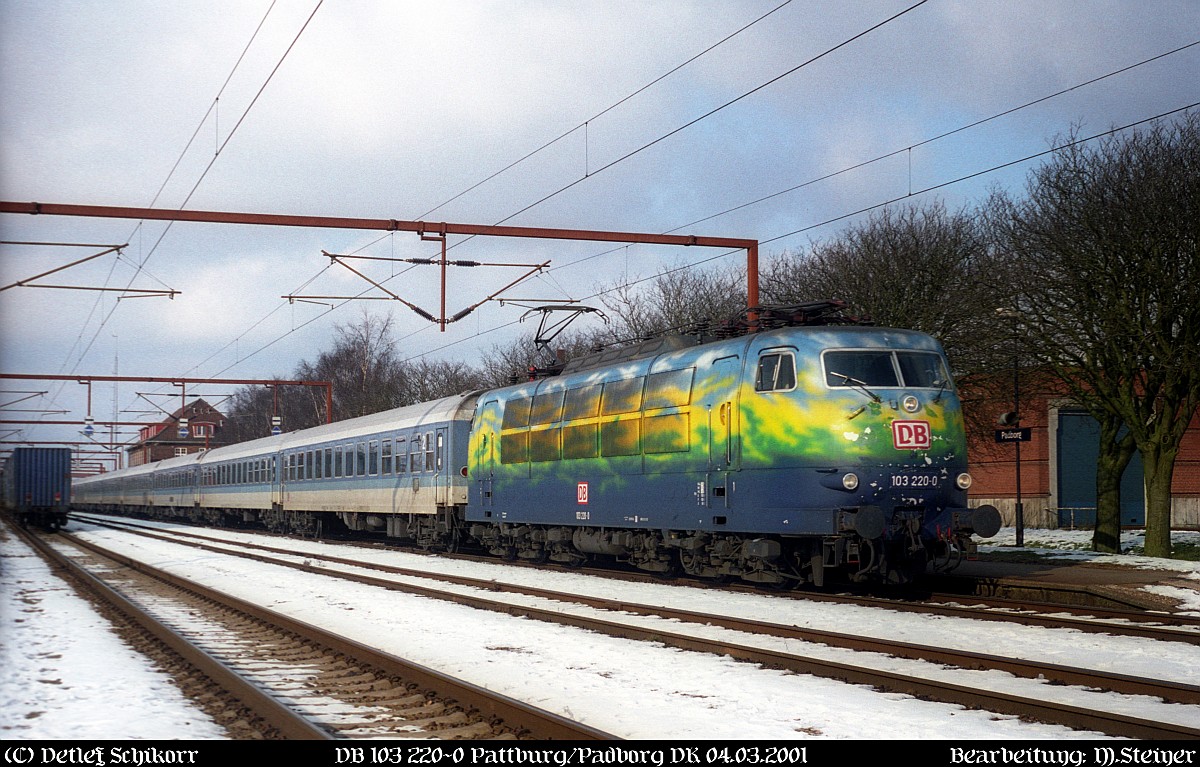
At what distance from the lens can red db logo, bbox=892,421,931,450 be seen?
15.2 meters

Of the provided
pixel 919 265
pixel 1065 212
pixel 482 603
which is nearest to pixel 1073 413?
pixel 919 265

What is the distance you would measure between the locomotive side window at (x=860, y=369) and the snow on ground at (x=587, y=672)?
2845 mm

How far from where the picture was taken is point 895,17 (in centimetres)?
1542

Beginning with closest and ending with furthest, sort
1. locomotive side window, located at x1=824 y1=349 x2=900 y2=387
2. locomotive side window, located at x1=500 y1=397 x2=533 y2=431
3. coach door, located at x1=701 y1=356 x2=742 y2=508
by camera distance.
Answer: locomotive side window, located at x1=824 y1=349 x2=900 y2=387 → coach door, located at x1=701 y1=356 x2=742 y2=508 → locomotive side window, located at x1=500 y1=397 x2=533 y2=431

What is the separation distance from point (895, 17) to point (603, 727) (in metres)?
10.8

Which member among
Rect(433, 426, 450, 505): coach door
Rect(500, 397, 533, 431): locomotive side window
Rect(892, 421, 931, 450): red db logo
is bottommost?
Rect(433, 426, 450, 505): coach door

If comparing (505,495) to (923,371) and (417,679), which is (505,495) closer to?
(923,371)

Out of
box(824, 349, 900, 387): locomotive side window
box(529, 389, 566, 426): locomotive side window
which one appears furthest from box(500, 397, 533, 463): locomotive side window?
box(824, 349, 900, 387): locomotive side window

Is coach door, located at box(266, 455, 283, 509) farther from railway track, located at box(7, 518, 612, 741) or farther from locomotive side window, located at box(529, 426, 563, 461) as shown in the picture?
railway track, located at box(7, 518, 612, 741)

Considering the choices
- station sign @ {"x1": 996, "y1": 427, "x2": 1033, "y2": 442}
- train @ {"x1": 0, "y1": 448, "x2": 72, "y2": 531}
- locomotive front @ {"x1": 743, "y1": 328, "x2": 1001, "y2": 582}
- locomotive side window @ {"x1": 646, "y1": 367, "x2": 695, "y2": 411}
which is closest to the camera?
locomotive front @ {"x1": 743, "y1": 328, "x2": 1001, "y2": 582}

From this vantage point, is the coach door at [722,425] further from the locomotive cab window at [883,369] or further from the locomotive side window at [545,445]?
the locomotive side window at [545,445]

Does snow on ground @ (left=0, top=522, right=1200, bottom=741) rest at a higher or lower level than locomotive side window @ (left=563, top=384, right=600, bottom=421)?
lower

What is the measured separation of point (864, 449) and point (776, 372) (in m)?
1.49

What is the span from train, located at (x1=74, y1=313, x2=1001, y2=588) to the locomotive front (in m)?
0.02
